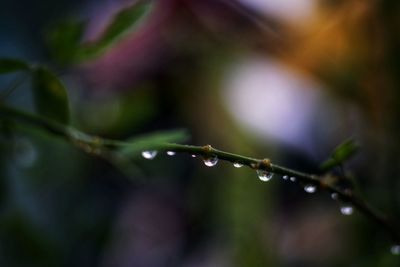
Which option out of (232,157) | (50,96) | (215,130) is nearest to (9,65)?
(50,96)

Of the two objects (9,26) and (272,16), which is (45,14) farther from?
(272,16)

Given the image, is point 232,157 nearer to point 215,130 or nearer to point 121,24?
point 121,24

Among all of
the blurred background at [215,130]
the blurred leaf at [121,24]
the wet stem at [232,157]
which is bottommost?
the wet stem at [232,157]

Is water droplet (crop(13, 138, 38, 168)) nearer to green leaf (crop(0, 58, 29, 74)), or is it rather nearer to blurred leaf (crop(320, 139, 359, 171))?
green leaf (crop(0, 58, 29, 74))

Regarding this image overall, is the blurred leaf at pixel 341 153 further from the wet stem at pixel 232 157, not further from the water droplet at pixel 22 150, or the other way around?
the water droplet at pixel 22 150

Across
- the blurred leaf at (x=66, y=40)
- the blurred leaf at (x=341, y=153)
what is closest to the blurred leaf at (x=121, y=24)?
→ the blurred leaf at (x=66, y=40)

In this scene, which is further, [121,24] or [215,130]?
[215,130]

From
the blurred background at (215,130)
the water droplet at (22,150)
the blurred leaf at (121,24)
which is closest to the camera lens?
the blurred leaf at (121,24)
